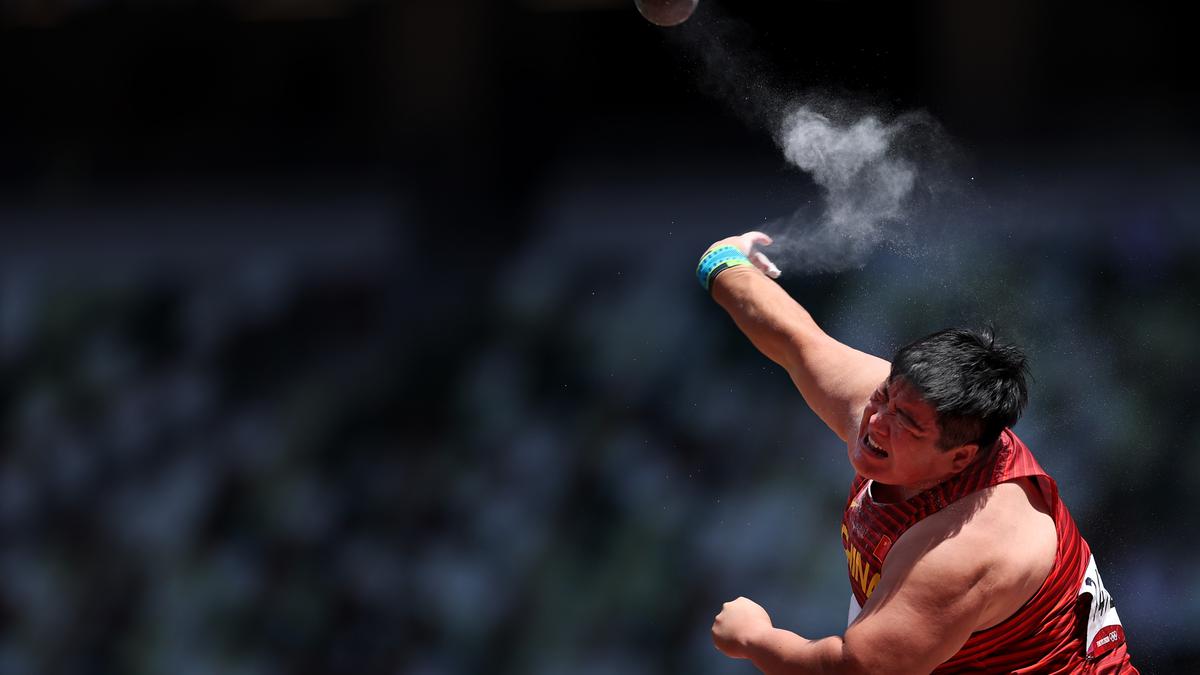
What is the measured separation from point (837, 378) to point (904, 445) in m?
0.38

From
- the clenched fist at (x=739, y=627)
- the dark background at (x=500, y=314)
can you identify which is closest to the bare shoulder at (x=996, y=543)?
the clenched fist at (x=739, y=627)

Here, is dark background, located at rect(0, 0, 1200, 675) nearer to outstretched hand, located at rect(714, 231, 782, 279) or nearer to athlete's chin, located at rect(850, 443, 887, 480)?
outstretched hand, located at rect(714, 231, 782, 279)

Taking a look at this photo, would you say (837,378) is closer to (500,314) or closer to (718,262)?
(718,262)

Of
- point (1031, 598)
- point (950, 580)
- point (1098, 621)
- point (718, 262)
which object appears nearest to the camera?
point (950, 580)

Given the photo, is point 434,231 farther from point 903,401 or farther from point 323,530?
point 903,401

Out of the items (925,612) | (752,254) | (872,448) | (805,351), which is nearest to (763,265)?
(752,254)

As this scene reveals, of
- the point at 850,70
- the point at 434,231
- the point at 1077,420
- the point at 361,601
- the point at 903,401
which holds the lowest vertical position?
the point at 903,401

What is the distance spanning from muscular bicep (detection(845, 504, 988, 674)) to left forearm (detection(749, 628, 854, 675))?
0.9 inches

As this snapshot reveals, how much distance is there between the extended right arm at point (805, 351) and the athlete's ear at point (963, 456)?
264 millimetres

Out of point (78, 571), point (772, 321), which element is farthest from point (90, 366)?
point (772, 321)

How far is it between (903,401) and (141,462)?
2.29 metres

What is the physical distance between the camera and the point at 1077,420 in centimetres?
301

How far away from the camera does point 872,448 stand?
1.83 meters

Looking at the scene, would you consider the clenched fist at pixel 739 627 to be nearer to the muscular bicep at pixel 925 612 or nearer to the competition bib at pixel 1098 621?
the muscular bicep at pixel 925 612
